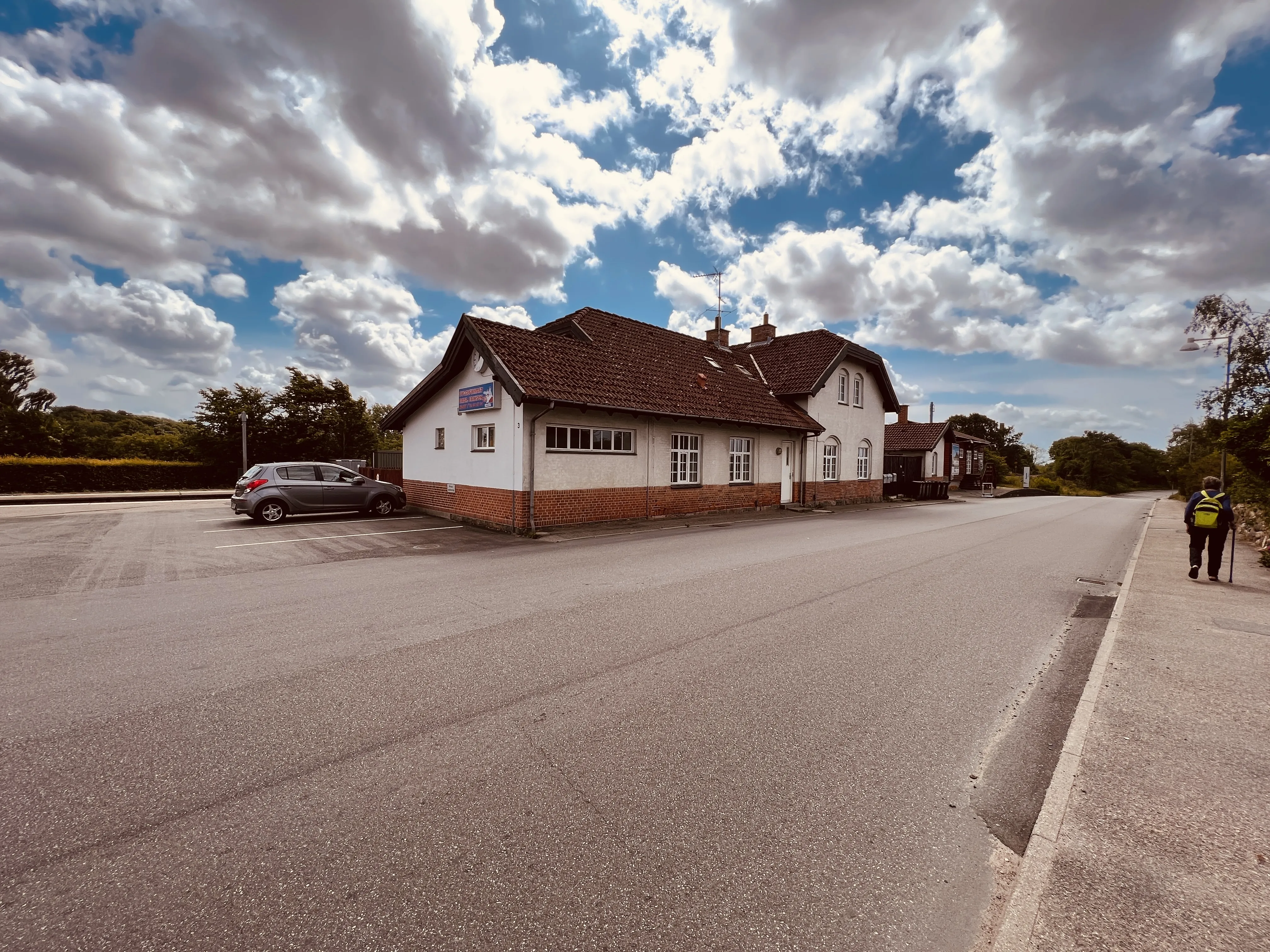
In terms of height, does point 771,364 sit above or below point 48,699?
above

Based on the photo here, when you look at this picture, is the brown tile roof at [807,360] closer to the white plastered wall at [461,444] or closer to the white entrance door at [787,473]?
the white entrance door at [787,473]

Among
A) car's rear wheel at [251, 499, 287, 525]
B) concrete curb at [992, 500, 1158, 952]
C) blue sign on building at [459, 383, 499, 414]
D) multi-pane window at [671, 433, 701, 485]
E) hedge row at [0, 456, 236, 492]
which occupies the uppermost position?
blue sign on building at [459, 383, 499, 414]

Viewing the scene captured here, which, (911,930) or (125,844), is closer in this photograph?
(911,930)

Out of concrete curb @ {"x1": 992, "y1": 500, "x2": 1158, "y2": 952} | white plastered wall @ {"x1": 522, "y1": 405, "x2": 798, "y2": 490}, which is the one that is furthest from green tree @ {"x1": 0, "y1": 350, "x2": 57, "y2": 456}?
concrete curb @ {"x1": 992, "y1": 500, "x2": 1158, "y2": 952}

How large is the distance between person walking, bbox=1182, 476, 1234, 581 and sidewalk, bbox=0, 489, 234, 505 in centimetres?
2655

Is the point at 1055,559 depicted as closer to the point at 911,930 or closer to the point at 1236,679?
the point at 1236,679

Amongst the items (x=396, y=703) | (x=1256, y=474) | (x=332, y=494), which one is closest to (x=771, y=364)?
(x=1256, y=474)

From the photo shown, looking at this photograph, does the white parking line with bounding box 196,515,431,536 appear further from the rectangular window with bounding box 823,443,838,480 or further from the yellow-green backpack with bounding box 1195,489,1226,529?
the yellow-green backpack with bounding box 1195,489,1226,529

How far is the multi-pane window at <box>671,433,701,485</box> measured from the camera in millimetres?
17438

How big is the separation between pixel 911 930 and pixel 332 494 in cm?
1660

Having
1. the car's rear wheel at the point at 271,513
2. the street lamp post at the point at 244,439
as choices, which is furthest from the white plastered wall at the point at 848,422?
the street lamp post at the point at 244,439

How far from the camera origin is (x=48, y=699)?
160 inches

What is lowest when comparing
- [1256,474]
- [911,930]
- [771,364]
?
[911,930]

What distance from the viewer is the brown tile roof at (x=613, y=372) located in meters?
14.3
